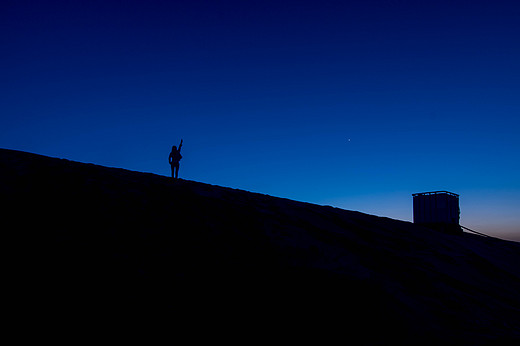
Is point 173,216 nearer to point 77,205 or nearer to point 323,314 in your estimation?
point 77,205

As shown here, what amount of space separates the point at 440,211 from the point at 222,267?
1440 centimetres

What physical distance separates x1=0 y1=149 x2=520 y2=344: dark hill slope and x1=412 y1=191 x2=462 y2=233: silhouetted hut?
26.4 ft

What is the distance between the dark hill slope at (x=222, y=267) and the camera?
4281 millimetres

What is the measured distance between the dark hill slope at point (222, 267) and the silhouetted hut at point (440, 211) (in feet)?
26.4

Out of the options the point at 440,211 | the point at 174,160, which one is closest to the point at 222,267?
the point at 174,160

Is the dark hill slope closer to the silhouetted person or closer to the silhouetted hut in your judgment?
the silhouetted person

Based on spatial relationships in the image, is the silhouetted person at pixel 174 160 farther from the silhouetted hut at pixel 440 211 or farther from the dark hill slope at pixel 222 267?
the silhouetted hut at pixel 440 211

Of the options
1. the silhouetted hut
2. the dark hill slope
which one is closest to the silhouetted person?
the dark hill slope

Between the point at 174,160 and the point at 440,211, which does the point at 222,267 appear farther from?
the point at 440,211

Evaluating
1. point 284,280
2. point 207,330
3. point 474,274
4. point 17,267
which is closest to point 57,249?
point 17,267

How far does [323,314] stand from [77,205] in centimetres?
459

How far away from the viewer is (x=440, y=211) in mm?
16438

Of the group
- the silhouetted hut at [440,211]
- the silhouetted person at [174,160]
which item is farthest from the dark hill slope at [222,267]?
the silhouetted hut at [440,211]

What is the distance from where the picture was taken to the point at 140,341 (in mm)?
3545
